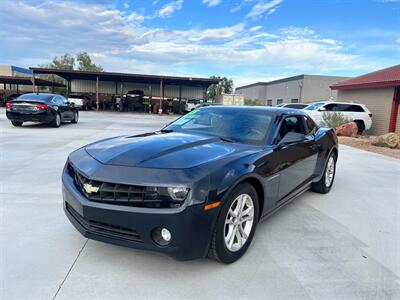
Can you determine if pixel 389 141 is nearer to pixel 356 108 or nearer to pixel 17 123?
pixel 356 108

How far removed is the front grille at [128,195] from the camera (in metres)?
2.41

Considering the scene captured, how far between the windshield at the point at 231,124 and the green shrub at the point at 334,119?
1316 cm

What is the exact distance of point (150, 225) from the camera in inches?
94.0

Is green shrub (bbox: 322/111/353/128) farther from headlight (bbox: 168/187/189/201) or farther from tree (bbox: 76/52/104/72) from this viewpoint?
tree (bbox: 76/52/104/72)

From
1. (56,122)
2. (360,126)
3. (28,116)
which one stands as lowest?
(56,122)

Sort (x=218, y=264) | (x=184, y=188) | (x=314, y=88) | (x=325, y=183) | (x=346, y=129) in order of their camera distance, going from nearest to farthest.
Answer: (x=184, y=188) < (x=218, y=264) < (x=325, y=183) < (x=346, y=129) < (x=314, y=88)

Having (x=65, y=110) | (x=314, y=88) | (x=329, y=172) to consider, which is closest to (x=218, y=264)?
(x=329, y=172)

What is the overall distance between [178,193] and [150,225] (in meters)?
0.33

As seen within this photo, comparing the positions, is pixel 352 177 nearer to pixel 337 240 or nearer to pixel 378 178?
pixel 378 178

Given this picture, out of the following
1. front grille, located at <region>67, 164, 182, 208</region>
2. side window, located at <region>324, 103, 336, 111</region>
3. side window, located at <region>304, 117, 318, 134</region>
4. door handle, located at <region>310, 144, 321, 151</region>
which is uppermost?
side window, located at <region>324, 103, 336, 111</region>

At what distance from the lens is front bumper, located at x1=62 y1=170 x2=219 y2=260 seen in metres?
2.37

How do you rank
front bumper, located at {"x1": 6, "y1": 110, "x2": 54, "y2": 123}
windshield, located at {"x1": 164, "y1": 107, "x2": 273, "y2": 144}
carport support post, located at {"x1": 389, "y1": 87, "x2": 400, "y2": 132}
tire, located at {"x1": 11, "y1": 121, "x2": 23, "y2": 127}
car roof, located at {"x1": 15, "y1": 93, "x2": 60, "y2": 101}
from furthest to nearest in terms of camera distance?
carport support post, located at {"x1": 389, "y1": 87, "x2": 400, "y2": 132} < tire, located at {"x1": 11, "y1": 121, "x2": 23, "y2": 127} < car roof, located at {"x1": 15, "y1": 93, "x2": 60, "y2": 101} < front bumper, located at {"x1": 6, "y1": 110, "x2": 54, "y2": 123} < windshield, located at {"x1": 164, "y1": 107, "x2": 273, "y2": 144}

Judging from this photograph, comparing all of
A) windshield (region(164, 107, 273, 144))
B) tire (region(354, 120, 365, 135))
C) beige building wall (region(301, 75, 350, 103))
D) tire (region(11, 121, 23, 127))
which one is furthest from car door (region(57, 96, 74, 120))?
beige building wall (region(301, 75, 350, 103))

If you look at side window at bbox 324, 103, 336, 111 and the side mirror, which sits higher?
side window at bbox 324, 103, 336, 111
